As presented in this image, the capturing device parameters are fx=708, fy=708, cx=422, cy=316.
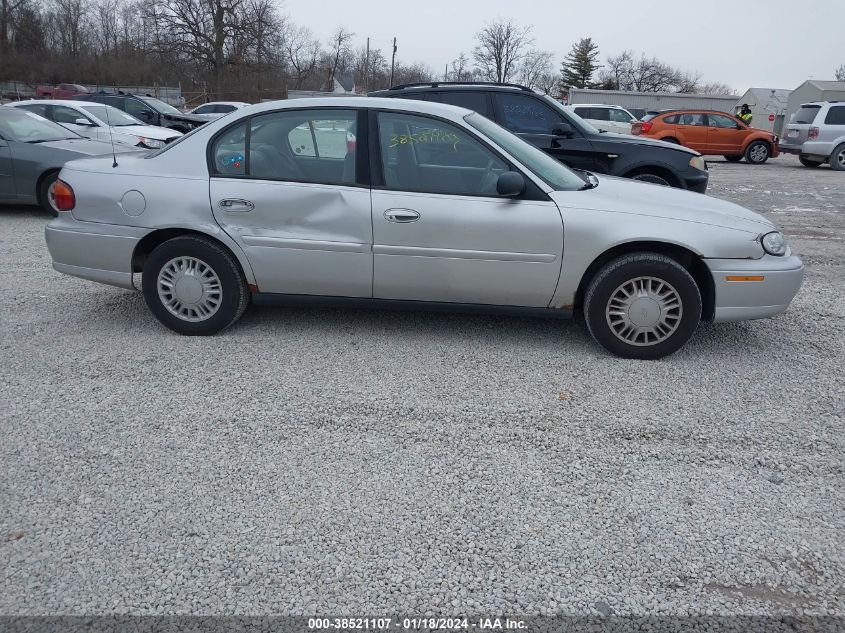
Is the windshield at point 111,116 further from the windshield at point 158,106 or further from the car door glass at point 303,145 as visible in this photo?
the car door glass at point 303,145

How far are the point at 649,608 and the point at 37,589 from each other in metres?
2.11

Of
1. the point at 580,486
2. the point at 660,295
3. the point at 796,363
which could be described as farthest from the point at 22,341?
the point at 796,363

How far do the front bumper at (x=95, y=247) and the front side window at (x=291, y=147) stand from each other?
77 centimetres

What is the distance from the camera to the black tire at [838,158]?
747 inches

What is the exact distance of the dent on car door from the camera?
4.57m

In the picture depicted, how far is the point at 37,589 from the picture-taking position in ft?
8.05

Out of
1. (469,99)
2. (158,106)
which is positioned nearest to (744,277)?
(469,99)

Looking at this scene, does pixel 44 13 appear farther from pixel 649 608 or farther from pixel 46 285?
pixel 649 608

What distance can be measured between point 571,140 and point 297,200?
4582 millimetres

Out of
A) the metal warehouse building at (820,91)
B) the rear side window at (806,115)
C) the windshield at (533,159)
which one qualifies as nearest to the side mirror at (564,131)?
the windshield at (533,159)

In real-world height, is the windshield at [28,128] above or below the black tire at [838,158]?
above

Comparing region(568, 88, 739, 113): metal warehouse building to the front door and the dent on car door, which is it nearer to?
the front door

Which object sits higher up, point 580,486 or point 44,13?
point 44,13

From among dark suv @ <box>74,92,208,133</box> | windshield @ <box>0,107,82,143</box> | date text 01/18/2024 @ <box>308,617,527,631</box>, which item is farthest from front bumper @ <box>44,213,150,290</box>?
dark suv @ <box>74,92,208,133</box>
